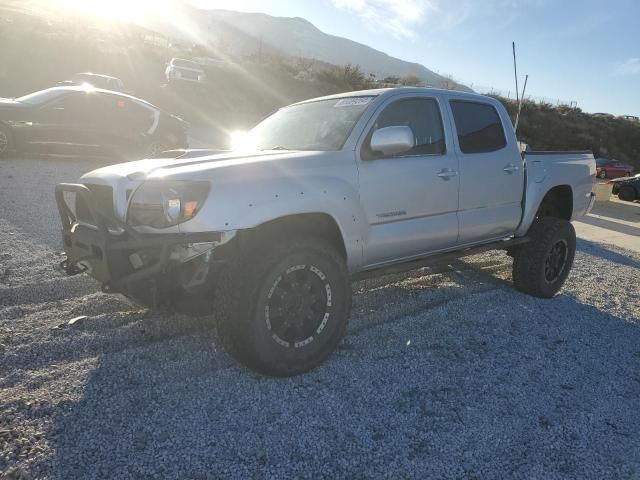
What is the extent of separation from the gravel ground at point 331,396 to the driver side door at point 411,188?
2.52 ft

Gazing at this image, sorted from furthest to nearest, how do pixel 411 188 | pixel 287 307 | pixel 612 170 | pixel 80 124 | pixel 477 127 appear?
pixel 612 170 → pixel 80 124 → pixel 477 127 → pixel 411 188 → pixel 287 307

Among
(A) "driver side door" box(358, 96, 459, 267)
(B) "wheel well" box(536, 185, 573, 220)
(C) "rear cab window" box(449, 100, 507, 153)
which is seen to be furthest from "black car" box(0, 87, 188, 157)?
(B) "wheel well" box(536, 185, 573, 220)

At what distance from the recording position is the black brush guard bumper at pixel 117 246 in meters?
2.79

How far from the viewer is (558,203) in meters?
5.55

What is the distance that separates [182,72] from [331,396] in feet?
82.7

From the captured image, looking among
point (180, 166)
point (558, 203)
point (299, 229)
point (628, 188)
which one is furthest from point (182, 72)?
point (299, 229)

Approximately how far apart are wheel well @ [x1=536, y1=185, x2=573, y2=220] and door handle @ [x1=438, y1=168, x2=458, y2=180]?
194cm

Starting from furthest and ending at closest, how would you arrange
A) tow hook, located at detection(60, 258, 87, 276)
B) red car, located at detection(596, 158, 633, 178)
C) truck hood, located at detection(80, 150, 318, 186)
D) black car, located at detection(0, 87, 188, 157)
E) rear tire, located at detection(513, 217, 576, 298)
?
red car, located at detection(596, 158, 633, 178)
black car, located at detection(0, 87, 188, 157)
rear tire, located at detection(513, 217, 576, 298)
tow hook, located at detection(60, 258, 87, 276)
truck hood, located at detection(80, 150, 318, 186)

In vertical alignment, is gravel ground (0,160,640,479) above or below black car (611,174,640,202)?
above

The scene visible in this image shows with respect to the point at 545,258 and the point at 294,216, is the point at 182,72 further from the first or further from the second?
the point at 294,216

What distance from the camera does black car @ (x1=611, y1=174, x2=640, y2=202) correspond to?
21.0m

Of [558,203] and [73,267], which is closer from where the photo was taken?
[73,267]

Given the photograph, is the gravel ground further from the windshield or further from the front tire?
the windshield

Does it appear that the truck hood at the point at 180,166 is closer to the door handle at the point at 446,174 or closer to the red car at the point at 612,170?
the door handle at the point at 446,174
